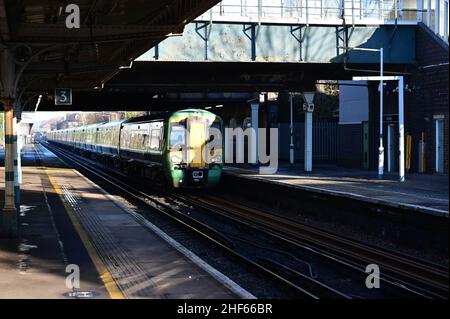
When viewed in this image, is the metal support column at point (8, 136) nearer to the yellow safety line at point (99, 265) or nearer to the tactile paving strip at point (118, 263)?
the yellow safety line at point (99, 265)

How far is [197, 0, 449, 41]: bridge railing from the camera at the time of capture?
22.6 m

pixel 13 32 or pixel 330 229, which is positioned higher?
pixel 13 32

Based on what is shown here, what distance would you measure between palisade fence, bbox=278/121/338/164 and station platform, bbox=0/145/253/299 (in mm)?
24202

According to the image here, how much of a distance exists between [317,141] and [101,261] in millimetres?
30550

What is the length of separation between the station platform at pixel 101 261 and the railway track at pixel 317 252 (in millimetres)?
1331

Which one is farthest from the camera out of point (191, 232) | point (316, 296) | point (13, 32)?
point (191, 232)

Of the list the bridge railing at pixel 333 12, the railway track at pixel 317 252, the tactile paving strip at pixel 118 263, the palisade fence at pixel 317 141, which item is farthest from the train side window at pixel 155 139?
the palisade fence at pixel 317 141

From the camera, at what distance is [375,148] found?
28.2 meters

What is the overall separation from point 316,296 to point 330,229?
7.06m

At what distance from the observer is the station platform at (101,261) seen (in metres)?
7.58

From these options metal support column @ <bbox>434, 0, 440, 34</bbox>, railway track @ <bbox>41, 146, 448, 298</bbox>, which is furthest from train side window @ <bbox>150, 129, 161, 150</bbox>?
metal support column @ <bbox>434, 0, 440, 34</bbox>

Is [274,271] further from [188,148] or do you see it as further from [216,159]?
[216,159]
